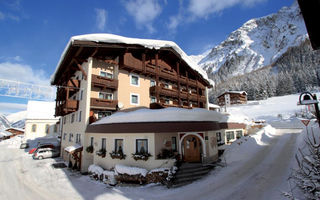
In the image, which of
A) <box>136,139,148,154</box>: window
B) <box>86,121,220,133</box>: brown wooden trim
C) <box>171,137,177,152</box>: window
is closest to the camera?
<box>86,121,220,133</box>: brown wooden trim

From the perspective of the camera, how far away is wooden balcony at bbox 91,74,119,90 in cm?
1856

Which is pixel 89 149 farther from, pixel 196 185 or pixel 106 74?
pixel 196 185

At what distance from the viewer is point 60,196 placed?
37.0 feet

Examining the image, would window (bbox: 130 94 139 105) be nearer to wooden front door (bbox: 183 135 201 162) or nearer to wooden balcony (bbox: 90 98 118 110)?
wooden balcony (bbox: 90 98 118 110)

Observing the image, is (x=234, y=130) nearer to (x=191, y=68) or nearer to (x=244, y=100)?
(x=191, y=68)

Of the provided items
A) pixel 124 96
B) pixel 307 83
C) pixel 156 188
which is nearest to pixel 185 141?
pixel 156 188

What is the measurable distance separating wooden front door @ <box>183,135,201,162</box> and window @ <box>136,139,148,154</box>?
4086mm

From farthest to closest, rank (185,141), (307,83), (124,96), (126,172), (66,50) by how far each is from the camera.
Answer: (307,83) → (124,96) → (66,50) → (185,141) → (126,172)

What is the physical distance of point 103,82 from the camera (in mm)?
18953

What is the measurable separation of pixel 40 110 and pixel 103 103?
39092 millimetres

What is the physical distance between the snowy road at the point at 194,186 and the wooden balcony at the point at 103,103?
24.6 feet

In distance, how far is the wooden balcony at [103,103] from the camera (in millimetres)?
18258

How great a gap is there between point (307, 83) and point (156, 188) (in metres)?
93.7

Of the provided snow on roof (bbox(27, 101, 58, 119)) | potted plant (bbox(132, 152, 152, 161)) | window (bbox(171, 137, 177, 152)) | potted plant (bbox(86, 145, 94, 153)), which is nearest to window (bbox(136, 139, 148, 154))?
potted plant (bbox(132, 152, 152, 161))
